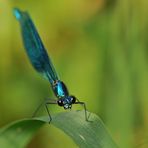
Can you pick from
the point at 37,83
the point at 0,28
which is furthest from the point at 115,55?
the point at 0,28

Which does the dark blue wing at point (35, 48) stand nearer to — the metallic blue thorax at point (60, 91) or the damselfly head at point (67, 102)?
the metallic blue thorax at point (60, 91)

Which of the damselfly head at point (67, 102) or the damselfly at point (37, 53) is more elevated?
the damselfly at point (37, 53)

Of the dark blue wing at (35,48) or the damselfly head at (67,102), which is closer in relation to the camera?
the damselfly head at (67,102)

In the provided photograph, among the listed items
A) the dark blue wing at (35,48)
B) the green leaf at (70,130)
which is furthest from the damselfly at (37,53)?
the green leaf at (70,130)

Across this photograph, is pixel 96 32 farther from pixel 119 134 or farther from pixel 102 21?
pixel 119 134

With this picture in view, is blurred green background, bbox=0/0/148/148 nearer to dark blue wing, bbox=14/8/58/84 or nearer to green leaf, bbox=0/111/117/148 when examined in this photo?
dark blue wing, bbox=14/8/58/84

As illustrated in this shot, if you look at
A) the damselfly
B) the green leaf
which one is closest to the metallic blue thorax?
the damselfly
